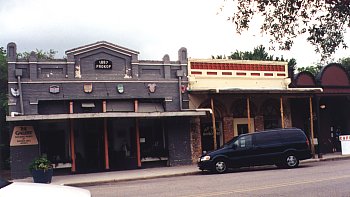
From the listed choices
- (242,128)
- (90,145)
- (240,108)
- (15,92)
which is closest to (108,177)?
(90,145)

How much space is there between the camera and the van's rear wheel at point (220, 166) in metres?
18.4

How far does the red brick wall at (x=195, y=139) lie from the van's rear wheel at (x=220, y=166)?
4.59 m

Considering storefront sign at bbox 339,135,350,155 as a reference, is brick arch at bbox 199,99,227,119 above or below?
above

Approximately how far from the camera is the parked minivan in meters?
18.5

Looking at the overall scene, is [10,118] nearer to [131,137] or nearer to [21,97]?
[21,97]

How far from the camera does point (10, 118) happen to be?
18.0 metres

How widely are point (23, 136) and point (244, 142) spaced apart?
10.1m

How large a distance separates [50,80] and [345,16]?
629 inches

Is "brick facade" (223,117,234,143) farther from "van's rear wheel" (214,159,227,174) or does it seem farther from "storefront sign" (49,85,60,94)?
"storefront sign" (49,85,60,94)

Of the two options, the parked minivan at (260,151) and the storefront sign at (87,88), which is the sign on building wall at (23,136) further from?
the parked minivan at (260,151)

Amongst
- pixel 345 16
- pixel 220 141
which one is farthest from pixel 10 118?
pixel 345 16

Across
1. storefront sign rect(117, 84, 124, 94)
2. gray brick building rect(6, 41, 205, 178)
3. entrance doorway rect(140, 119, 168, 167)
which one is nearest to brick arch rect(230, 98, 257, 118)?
gray brick building rect(6, 41, 205, 178)

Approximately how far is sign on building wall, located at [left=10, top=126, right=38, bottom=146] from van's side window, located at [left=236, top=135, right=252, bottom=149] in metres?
9.35

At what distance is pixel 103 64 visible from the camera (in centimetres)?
2148
